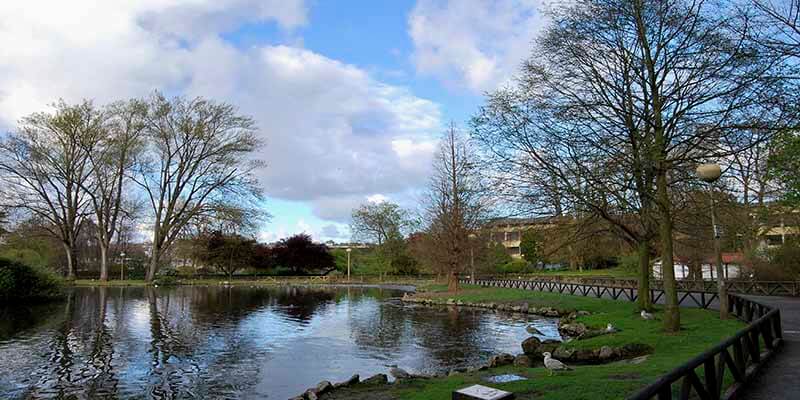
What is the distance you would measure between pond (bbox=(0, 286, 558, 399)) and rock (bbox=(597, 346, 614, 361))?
315 centimetres

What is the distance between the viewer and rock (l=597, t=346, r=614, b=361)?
41.7 feet

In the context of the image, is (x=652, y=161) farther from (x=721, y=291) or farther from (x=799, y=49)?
(x=721, y=291)

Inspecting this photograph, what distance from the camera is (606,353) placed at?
12.8 metres

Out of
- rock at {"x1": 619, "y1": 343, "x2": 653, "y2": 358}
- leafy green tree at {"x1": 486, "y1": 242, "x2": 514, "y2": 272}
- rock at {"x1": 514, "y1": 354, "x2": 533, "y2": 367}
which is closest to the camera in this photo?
rock at {"x1": 514, "y1": 354, "x2": 533, "y2": 367}

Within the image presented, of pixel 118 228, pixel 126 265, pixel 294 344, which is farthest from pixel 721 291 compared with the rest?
pixel 126 265

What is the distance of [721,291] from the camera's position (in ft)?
53.8

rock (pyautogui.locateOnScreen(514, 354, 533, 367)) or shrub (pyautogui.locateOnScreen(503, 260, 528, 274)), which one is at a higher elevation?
shrub (pyautogui.locateOnScreen(503, 260, 528, 274))

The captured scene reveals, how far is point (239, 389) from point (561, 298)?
74.3 ft

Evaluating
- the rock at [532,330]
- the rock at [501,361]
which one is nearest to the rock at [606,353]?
the rock at [501,361]

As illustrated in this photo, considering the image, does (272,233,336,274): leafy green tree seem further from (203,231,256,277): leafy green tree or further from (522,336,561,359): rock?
(522,336,561,359): rock

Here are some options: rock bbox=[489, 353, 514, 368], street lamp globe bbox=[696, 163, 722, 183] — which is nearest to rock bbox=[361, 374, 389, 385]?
rock bbox=[489, 353, 514, 368]

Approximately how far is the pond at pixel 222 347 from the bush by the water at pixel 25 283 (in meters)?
3.59

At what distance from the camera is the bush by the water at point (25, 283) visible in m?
28.1

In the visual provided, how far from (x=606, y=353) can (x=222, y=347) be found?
11185 millimetres
